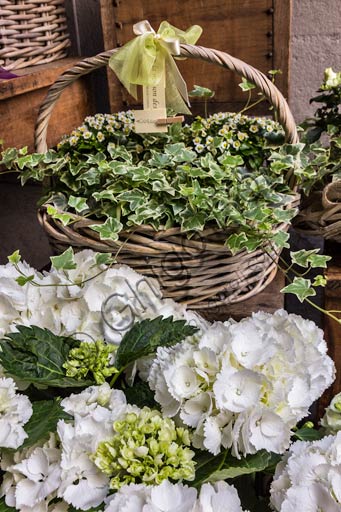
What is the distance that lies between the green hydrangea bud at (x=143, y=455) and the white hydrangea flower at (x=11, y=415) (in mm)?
92

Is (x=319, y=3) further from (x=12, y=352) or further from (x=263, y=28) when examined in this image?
(x=12, y=352)

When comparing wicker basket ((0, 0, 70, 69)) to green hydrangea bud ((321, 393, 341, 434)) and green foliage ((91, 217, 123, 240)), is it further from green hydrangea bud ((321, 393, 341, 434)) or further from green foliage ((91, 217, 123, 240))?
green hydrangea bud ((321, 393, 341, 434))

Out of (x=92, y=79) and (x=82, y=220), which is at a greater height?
(x=92, y=79)

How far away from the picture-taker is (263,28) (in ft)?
4.20

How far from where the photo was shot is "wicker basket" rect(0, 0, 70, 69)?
1229mm

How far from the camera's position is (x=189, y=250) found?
0.84 metres

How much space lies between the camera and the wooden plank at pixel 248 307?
3.05ft

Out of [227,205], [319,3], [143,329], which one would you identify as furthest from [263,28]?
[143,329]

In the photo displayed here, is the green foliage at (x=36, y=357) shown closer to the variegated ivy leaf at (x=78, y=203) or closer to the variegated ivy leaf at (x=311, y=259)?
the variegated ivy leaf at (x=78, y=203)

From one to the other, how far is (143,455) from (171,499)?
52mm

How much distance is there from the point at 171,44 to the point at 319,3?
2.62 feet

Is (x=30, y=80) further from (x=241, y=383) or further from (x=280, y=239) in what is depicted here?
(x=241, y=383)

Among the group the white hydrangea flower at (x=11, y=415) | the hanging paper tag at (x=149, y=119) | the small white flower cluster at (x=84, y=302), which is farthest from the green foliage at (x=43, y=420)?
the hanging paper tag at (x=149, y=119)

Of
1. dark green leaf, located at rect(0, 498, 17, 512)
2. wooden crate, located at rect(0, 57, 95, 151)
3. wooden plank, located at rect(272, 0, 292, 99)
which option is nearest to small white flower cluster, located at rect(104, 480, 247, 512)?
dark green leaf, located at rect(0, 498, 17, 512)
